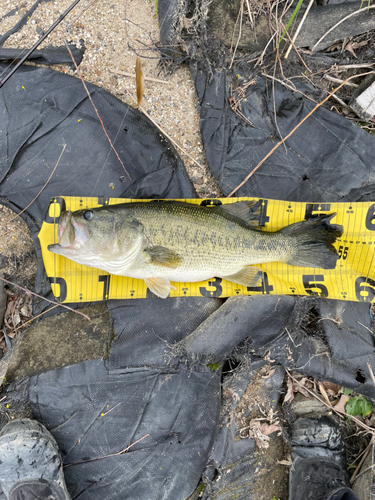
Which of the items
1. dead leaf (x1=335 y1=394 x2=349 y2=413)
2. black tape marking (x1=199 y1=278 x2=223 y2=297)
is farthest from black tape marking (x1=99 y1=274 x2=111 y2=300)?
dead leaf (x1=335 y1=394 x2=349 y2=413)

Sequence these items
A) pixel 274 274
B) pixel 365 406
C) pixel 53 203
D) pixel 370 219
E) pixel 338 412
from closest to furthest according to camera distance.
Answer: pixel 53 203 → pixel 370 219 → pixel 274 274 → pixel 365 406 → pixel 338 412

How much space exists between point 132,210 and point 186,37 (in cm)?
207

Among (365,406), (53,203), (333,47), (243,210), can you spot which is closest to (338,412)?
(365,406)

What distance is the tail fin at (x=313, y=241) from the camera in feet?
10.6

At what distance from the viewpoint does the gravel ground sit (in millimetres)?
3359

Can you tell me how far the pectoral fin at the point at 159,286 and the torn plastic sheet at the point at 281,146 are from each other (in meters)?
1.26

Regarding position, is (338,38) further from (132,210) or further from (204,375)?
(204,375)

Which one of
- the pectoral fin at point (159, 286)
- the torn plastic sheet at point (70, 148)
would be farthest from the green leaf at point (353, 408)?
the torn plastic sheet at point (70, 148)

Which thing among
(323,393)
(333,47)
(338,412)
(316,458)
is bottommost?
(316,458)

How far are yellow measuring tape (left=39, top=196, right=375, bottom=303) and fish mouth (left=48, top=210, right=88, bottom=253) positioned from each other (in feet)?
2.10

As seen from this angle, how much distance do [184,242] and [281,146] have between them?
163 centimetres

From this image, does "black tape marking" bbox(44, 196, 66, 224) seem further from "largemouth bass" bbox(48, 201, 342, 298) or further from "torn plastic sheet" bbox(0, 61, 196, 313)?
"largemouth bass" bbox(48, 201, 342, 298)

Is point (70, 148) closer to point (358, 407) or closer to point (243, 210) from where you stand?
point (243, 210)

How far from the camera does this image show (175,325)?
3.30 meters
